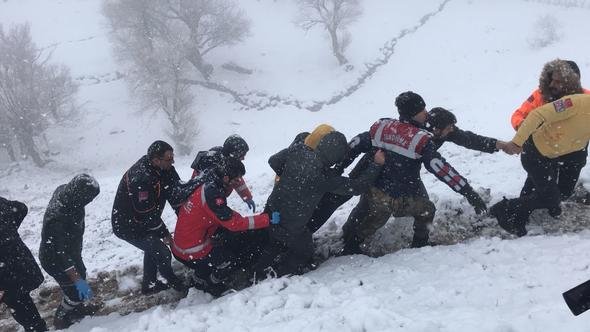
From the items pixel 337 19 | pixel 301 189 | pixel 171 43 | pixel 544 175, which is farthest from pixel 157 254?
pixel 337 19

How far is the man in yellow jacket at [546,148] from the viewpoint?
5062mm

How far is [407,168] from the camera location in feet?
18.2

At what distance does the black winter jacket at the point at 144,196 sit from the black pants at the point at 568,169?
4.52 m

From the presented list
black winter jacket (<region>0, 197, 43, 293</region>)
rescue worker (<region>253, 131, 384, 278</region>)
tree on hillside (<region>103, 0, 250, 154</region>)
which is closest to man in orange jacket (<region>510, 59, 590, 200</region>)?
rescue worker (<region>253, 131, 384, 278</region>)

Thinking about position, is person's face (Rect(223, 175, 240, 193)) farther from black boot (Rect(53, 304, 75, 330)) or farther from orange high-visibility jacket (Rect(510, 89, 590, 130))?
orange high-visibility jacket (Rect(510, 89, 590, 130))

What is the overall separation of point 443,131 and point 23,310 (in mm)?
5943

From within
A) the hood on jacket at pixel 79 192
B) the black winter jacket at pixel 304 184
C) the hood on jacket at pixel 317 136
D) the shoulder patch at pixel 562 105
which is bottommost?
the black winter jacket at pixel 304 184

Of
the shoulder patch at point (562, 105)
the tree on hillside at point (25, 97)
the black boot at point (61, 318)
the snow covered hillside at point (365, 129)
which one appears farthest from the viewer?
the tree on hillside at point (25, 97)

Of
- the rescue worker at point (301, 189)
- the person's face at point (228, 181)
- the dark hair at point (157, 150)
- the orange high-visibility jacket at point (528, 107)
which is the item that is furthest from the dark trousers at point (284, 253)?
the orange high-visibility jacket at point (528, 107)

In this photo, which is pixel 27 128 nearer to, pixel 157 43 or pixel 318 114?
pixel 157 43

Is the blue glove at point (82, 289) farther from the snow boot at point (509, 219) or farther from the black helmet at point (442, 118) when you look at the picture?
the snow boot at point (509, 219)

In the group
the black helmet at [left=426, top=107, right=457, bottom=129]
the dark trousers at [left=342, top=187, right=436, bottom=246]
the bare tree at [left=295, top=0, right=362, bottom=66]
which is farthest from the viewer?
the bare tree at [left=295, top=0, right=362, bottom=66]

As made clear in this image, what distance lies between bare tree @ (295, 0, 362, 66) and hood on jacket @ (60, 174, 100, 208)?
36.4 m

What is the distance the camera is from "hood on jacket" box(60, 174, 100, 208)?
551 centimetres
